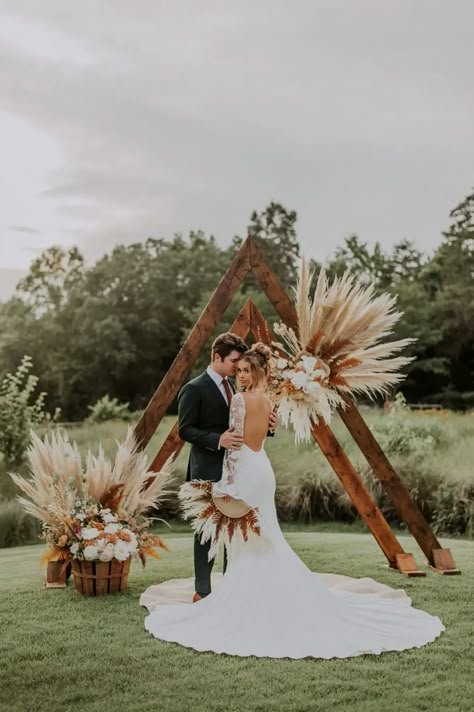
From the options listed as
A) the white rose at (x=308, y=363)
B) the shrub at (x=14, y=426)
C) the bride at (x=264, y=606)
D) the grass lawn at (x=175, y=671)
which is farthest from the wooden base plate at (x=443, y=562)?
the shrub at (x=14, y=426)

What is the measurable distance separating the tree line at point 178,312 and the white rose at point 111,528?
66.4ft

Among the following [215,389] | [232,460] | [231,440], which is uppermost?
[215,389]

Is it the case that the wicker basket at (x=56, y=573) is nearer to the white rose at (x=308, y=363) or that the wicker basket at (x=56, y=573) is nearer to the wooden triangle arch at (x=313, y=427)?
the wooden triangle arch at (x=313, y=427)

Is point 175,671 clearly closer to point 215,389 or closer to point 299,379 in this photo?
point 215,389

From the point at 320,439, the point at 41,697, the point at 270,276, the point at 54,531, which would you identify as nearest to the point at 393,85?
the point at 270,276

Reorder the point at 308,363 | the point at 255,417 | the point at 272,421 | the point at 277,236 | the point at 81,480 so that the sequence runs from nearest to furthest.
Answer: the point at 255,417
the point at 272,421
the point at 308,363
the point at 81,480
the point at 277,236

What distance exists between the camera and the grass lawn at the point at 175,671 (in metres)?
3.80

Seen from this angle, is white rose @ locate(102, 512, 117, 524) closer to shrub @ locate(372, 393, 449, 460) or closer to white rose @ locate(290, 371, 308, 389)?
white rose @ locate(290, 371, 308, 389)

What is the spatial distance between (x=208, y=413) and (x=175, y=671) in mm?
1829

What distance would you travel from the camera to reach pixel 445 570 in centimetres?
657

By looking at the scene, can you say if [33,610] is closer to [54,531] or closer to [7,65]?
[54,531]

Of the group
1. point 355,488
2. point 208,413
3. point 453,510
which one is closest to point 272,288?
point 208,413

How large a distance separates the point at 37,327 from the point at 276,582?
2999 centimetres

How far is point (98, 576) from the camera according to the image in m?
5.75
